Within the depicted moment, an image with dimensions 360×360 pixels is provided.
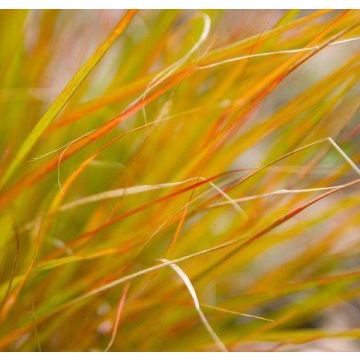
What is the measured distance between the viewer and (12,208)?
2.41 ft

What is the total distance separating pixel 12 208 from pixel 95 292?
0.43 feet

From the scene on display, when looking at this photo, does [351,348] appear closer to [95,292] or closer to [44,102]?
[95,292]

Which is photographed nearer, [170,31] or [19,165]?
[19,165]

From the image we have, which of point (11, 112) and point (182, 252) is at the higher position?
point (11, 112)

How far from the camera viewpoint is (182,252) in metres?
0.79

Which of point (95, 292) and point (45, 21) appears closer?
point (95, 292)

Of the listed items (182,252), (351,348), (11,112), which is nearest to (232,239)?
(182,252)

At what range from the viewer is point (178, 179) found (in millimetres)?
744

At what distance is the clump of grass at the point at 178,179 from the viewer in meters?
0.72

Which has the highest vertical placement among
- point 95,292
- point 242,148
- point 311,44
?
point 311,44

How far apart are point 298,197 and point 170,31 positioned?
25cm

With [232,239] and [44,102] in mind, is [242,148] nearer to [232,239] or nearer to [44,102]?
[232,239]

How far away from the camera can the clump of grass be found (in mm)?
725
